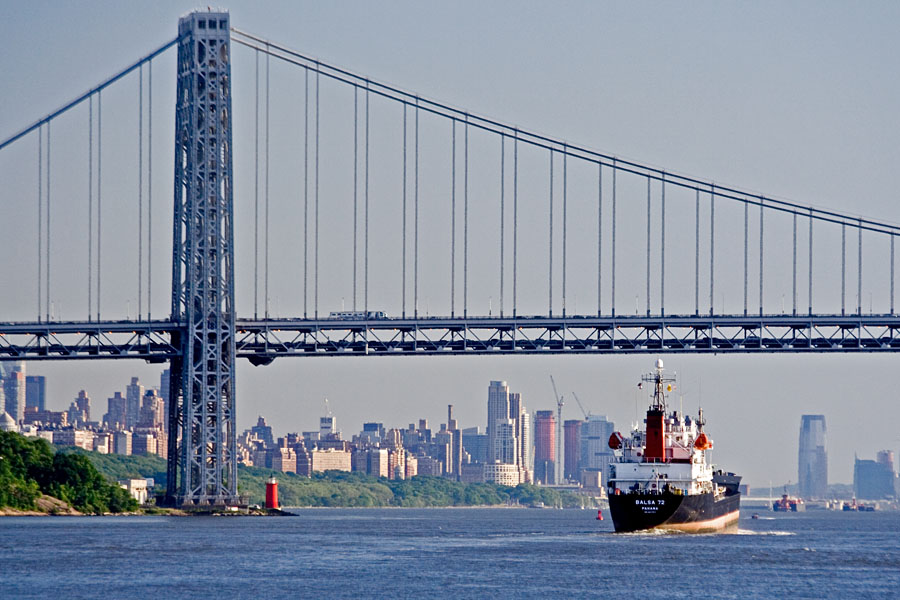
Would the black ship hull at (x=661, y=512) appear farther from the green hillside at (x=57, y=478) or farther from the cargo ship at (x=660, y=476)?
the green hillside at (x=57, y=478)

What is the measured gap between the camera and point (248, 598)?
53.7 meters

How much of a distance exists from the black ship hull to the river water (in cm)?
103

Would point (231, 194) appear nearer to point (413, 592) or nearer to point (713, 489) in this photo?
point (713, 489)

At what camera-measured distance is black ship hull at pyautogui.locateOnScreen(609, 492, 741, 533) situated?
271 ft

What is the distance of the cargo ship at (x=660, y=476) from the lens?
83.1 m

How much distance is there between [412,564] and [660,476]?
2032cm

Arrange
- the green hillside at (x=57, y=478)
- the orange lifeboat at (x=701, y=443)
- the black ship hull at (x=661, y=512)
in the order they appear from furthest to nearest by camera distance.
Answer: the green hillside at (x=57, y=478), the orange lifeboat at (x=701, y=443), the black ship hull at (x=661, y=512)

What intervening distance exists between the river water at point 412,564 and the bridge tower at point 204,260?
224 inches

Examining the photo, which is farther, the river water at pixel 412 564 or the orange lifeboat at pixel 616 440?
the orange lifeboat at pixel 616 440

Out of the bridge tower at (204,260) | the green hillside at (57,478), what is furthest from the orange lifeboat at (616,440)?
Result: the green hillside at (57,478)

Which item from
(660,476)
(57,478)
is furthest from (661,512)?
(57,478)

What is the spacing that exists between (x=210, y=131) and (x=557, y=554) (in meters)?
34.0

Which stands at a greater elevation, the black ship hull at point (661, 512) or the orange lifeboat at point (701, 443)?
the orange lifeboat at point (701, 443)

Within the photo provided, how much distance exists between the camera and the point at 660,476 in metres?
83.8
